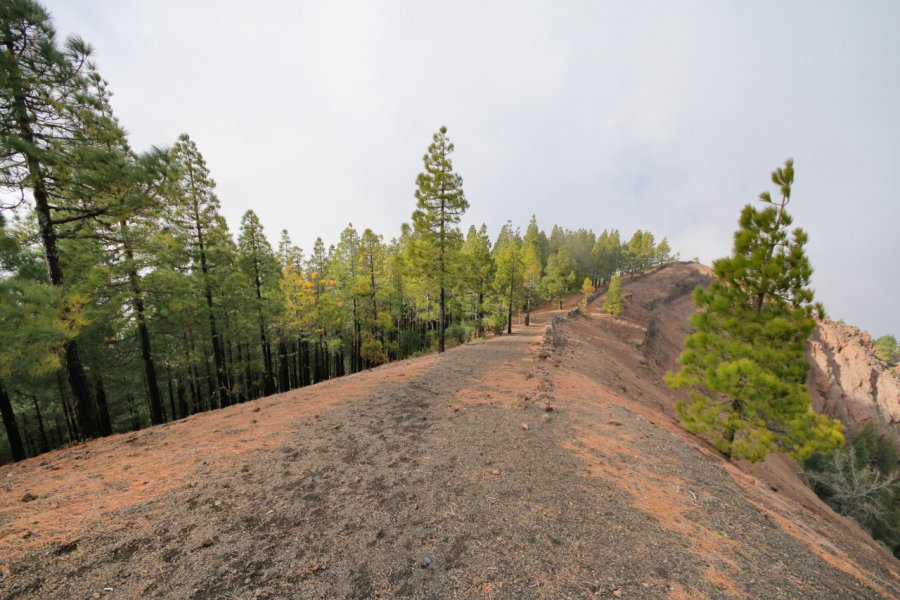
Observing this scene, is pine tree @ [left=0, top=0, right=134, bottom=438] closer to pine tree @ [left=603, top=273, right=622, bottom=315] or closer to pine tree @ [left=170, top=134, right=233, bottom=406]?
pine tree @ [left=170, top=134, right=233, bottom=406]

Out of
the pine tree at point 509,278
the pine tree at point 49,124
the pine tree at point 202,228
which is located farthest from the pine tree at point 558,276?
the pine tree at point 49,124

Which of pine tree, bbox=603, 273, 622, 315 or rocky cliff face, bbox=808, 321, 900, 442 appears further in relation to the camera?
rocky cliff face, bbox=808, 321, 900, 442

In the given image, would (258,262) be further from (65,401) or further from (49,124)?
(49,124)

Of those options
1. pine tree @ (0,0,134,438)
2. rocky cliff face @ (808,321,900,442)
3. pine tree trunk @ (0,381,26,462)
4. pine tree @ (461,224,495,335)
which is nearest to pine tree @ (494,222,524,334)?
pine tree @ (461,224,495,335)

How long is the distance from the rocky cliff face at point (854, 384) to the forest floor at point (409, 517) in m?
59.0

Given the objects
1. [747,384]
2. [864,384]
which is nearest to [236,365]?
[747,384]

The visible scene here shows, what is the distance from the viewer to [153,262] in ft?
37.4

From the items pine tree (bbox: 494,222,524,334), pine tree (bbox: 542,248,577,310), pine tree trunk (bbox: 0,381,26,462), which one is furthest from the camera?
pine tree (bbox: 542,248,577,310)

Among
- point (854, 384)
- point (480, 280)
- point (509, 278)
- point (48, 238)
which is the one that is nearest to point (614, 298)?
point (509, 278)

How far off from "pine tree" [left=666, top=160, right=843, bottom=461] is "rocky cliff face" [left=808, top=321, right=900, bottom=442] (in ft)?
176

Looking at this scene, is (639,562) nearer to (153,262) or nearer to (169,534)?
(169,534)

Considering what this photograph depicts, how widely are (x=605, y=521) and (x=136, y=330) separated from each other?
21.1 metres

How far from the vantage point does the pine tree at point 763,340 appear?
7.85 meters

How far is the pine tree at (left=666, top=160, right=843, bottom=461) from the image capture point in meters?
7.85
